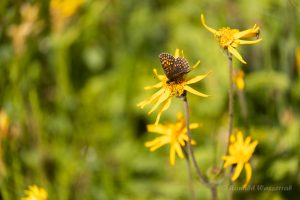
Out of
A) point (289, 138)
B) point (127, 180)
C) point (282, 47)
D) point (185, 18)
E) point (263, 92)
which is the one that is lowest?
point (127, 180)

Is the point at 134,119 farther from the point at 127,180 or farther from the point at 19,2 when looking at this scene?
the point at 19,2

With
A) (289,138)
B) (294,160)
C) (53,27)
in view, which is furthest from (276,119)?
(53,27)

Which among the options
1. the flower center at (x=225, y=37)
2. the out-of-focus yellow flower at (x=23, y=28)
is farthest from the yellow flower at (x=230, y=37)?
the out-of-focus yellow flower at (x=23, y=28)

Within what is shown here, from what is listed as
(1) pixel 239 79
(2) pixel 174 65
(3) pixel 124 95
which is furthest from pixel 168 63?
(3) pixel 124 95

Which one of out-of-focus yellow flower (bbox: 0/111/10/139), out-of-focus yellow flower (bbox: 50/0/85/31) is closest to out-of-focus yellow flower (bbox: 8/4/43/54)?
out-of-focus yellow flower (bbox: 50/0/85/31)

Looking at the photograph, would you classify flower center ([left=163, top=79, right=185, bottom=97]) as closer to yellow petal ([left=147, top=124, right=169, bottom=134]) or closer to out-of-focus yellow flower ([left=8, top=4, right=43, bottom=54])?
yellow petal ([left=147, top=124, right=169, bottom=134])
